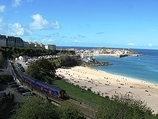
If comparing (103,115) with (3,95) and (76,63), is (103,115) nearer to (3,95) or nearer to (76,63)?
(3,95)

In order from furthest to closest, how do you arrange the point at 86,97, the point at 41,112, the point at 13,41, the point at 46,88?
1. the point at 13,41
2. the point at 86,97
3. the point at 46,88
4. the point at 41,112

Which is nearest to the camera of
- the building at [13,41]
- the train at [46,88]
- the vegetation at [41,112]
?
the vegetation at [41,112]

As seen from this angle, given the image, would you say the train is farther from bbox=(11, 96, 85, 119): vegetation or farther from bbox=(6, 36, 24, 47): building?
bbox=(6, 36, 24, 47): building

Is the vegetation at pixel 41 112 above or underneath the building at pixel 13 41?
underneath

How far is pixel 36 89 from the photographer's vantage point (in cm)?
4891

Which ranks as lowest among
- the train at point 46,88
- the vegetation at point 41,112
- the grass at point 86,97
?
the grass at point 86,97

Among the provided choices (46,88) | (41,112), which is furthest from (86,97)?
(41,112)

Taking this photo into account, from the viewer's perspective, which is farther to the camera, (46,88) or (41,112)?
(46,88)

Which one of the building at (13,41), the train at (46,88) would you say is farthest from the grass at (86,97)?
the building at (13,41)

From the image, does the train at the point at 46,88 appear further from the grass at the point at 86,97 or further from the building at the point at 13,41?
the building at the point at 13,41

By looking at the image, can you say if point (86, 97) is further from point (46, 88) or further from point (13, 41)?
point (13, 41)

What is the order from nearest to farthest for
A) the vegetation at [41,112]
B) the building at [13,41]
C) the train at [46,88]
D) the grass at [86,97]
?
the vegetation at [41,112], the grass at [86,97], the train at [46,88], the building at [13,41]

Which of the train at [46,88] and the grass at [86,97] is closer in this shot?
the grass at [86,97]

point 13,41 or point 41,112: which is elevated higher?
point 13,41
